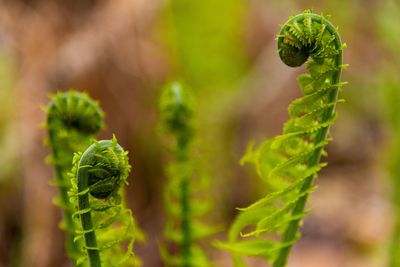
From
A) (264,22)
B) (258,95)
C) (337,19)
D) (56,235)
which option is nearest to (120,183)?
(56,235)

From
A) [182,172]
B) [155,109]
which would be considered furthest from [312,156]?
[155,109]

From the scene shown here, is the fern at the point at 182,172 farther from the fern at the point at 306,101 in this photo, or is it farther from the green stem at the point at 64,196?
the fern at the point at 306,101

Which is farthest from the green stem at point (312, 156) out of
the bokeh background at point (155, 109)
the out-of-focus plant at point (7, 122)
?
the out-of-focus plant at point (7, 122)

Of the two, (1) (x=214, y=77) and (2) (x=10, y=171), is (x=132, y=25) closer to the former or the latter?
(1) (x=214, y=77)

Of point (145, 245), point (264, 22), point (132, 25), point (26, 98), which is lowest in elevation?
point (145, 245)

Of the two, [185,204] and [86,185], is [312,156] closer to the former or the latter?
[86,185]

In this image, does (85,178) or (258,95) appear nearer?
(85,178)

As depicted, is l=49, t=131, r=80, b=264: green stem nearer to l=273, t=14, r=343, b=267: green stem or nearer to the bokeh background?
l=273, t=14, r=343, b=267: green stem
